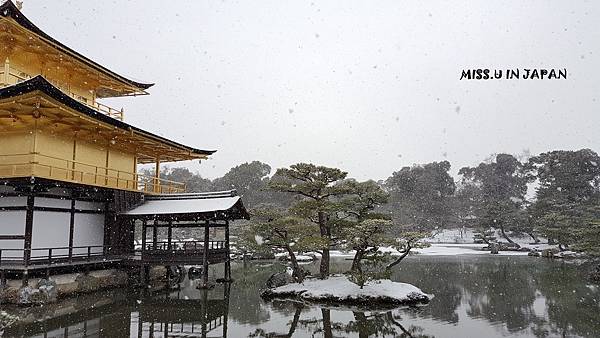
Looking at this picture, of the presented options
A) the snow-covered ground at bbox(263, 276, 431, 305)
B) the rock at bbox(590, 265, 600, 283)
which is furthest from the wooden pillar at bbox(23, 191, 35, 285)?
the rock at bbox(590, 265, 600, 283)

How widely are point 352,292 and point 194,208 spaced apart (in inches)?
283

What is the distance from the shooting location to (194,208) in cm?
1777

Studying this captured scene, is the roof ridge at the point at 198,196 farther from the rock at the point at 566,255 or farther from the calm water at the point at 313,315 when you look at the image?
the rock at the point at 566,255

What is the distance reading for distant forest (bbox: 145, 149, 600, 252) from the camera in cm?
4178

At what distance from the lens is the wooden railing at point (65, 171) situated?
15.7 meters

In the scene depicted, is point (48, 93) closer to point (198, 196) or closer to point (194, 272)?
point (198, 196)

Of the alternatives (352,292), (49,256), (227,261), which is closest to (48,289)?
(49,256)

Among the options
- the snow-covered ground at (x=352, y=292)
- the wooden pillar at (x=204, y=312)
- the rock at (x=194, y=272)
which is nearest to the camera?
the wooden pillar at (x=204, y=312)

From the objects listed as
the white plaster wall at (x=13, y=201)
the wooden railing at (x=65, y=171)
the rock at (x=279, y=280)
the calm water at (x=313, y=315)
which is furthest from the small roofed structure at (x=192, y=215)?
the white plaster wall at (x=13, y=201)

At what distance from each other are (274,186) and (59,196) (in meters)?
8.02

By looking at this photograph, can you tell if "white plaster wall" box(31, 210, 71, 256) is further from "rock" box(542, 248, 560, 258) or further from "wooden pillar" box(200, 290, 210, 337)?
"rock" box(542, 248, 560, 258)

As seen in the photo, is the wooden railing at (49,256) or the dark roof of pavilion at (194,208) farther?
the dark roof of pavilion at (194,208)

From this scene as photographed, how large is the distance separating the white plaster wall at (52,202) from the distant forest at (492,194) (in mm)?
19722

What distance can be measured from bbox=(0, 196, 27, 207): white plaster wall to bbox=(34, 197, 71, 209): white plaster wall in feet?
1.24
